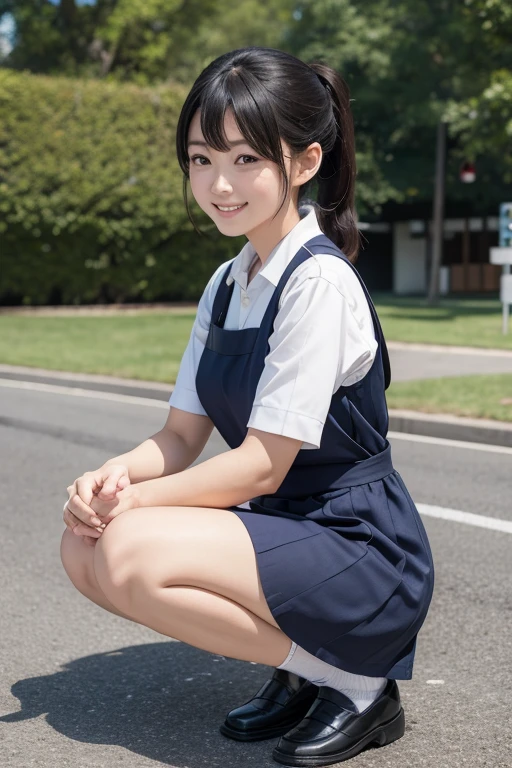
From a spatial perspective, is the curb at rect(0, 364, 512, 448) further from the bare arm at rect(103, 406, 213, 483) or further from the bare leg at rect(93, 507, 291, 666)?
the bare leg at rect(93, 507, 291, 666)

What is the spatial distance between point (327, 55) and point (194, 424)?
28559 mm

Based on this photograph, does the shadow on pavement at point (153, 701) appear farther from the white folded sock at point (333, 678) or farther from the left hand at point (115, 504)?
the left hand at point (115, 504)

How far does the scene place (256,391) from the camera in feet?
8.84

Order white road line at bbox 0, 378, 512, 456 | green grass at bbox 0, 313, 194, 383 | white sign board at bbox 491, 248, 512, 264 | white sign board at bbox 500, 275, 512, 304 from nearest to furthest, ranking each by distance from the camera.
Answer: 1. white road line at bbox 0, 378, 512, 456
2. green grass at bbox 0, 313, 194, 383
3. white sign board at bbox 491, 248, 512, 264
4. white sign board at bbox 500, 275, 512, 304

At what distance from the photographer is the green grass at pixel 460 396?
30.6 ft

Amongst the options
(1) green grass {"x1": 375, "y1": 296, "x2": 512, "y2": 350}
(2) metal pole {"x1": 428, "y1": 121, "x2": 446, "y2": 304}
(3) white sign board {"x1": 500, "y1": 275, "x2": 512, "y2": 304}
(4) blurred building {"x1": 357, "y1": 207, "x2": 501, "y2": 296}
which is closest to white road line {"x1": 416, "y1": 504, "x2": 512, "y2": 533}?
(1) green grass {"x1": 375, "y1": 296, "x2": 512, "y2": 350}

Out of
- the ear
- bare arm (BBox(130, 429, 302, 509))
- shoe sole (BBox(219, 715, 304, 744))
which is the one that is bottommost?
shoe sole (BBox(219, 715, 304, 744))

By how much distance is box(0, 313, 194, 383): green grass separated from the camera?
44.8ft

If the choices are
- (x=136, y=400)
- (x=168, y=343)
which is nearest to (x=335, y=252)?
(x=136, y=400)

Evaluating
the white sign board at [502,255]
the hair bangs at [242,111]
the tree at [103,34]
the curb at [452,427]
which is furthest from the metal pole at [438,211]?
the hair bangs at [242,111]

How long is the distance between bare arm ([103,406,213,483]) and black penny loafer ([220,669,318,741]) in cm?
63

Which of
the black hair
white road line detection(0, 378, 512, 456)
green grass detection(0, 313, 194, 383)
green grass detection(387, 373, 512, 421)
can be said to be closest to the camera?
the black hair

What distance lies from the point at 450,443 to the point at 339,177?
233 inches

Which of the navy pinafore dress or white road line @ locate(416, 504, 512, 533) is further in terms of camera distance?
white road line @ locate(416, 504, 512, 533)
